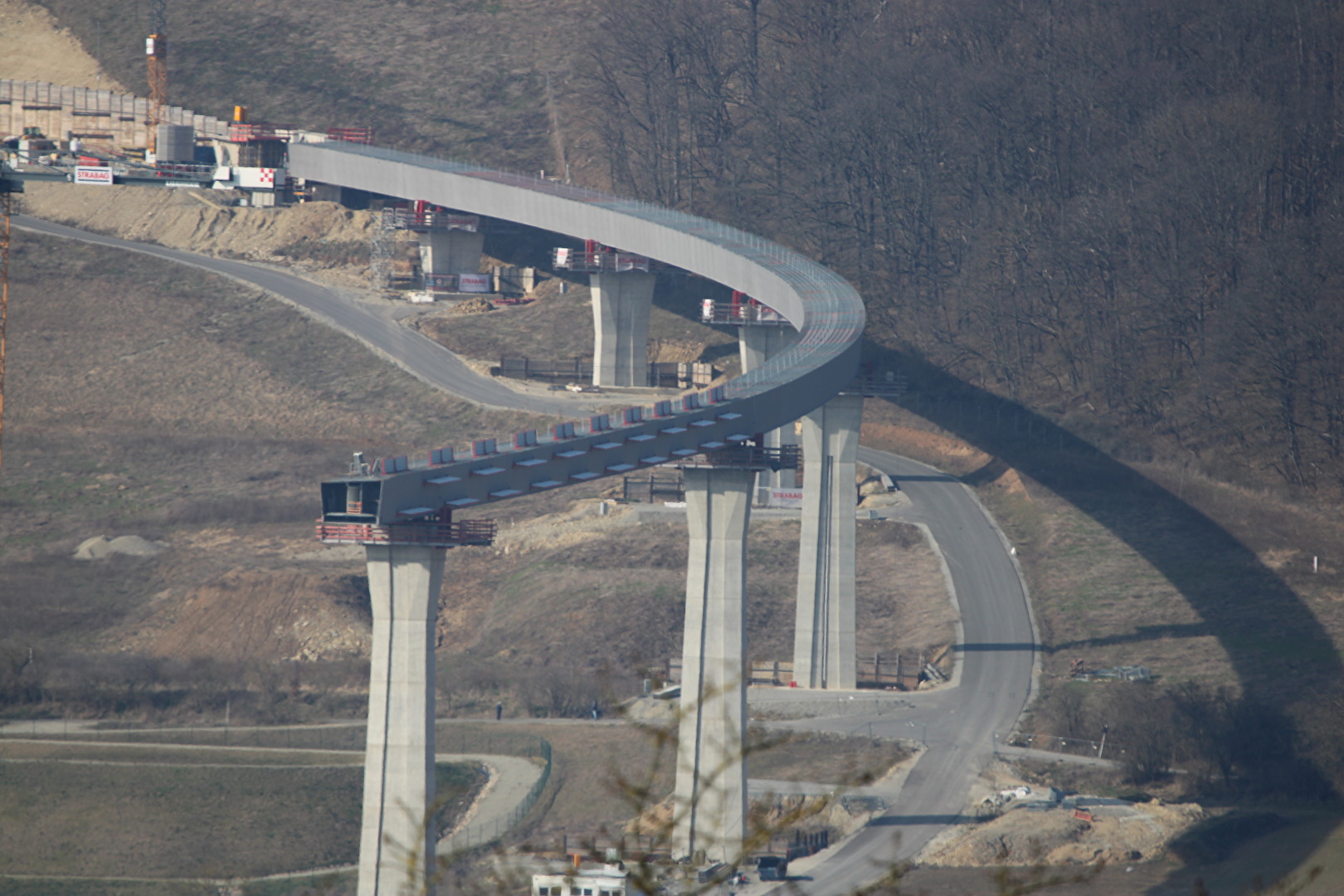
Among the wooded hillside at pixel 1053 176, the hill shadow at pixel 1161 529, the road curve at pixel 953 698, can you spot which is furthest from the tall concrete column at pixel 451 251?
the road curve at pixel 953 698

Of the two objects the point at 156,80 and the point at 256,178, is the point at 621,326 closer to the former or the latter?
the point at 256,178

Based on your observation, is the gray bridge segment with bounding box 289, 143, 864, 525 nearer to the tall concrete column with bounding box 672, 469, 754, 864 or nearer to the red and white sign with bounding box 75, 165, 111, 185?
the tall concrete column with bounding box 672, 469, 754, 864

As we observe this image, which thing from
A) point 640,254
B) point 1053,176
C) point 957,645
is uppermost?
point 1053,176

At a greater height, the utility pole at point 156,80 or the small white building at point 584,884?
the utility pole at point 156,80

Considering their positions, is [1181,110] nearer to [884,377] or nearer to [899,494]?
[899,494]

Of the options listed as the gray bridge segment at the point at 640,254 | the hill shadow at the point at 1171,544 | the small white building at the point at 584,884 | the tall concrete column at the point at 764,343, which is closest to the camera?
Result: the small white building at the point at 584,884

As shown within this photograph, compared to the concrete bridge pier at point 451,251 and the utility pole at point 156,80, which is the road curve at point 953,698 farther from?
the utility pole at point 156,80

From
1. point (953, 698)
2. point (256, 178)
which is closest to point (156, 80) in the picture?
point (256, 178)

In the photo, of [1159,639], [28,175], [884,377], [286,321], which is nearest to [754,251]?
[884,377]
